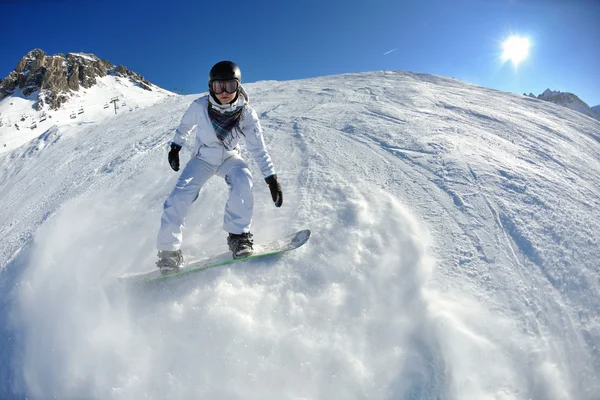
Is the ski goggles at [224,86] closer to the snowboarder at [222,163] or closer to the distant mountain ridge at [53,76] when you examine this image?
the snowboarder at [222,163]

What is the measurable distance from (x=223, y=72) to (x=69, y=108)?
62.9m

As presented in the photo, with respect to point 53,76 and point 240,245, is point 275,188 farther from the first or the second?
point 53,76

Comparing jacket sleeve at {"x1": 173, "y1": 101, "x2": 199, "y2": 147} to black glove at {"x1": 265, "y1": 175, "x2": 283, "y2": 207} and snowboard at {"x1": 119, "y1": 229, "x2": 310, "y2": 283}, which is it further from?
snowboard at {"x1": 119, "y1": 229, "x2": 310, "y2": 283}

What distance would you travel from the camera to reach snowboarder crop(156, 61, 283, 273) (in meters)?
2.78

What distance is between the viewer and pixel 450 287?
8.52 ft

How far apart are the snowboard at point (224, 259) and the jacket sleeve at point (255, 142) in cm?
73

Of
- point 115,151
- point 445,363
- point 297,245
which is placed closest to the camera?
point 445,363

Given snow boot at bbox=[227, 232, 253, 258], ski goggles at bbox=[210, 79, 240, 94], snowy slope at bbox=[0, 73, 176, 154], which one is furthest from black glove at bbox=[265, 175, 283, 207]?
snowy slope at bbox=[0, 73, 176, 154]

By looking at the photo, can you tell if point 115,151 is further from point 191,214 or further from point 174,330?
point 174,330

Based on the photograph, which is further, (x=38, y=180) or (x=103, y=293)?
(x=38, y=180)

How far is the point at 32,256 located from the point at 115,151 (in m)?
3.49

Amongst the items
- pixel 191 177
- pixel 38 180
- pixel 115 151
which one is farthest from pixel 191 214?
pixel 38 180

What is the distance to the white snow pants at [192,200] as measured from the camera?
2.77 m

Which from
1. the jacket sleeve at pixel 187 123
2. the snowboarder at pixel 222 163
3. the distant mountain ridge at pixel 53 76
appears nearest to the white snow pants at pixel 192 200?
the snowboarder at pixel 222 163
